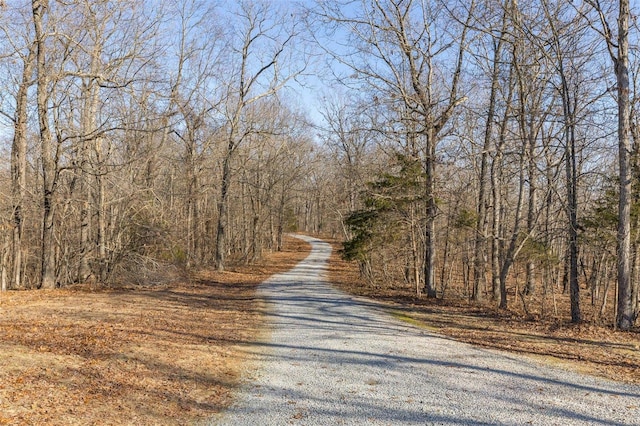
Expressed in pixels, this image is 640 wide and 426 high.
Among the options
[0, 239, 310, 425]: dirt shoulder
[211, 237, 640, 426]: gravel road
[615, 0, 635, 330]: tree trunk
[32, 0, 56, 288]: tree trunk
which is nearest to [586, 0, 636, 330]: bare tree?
[615, 0, 635, 330]: tree trunk

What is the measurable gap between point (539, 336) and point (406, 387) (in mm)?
4279

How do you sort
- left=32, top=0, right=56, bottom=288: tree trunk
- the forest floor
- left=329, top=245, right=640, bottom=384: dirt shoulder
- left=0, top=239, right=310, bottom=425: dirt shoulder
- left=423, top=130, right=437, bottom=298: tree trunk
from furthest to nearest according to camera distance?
1. left=423, top=130, right=437, bottom=298: tree trunk
2. left=32, top=0, right=56, bottom=288: tree trunk
3. left=329, top=245, right=640, bottom=384: dirt shoulder
4. the forest floor
5. left=0, top=239, right=310, bottom=425: dirt shoulder

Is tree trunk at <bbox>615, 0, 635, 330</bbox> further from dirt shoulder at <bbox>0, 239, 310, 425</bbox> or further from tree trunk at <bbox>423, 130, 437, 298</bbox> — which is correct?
dirt shoulder at <bbox>0, 239, 310, 425</bbox>

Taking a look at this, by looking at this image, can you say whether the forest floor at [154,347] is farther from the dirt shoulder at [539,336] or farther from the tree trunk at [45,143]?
the tree trunk at [45,143]

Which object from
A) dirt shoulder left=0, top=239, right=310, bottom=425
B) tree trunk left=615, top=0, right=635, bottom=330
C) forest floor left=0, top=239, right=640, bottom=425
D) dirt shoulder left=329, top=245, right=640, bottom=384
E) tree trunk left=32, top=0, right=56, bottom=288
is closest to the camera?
dirt shoulder left=0, top=239, right=310, bottom=425

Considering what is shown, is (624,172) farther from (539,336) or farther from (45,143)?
(45,143)

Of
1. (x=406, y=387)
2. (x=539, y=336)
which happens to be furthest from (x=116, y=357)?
(x=539, y=336)

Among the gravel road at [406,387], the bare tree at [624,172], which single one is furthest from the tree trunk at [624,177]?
the gravel road at [406,387]

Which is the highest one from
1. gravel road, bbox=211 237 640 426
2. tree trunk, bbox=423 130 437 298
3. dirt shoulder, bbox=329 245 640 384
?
tree trunk, bbox=423 130 437 298

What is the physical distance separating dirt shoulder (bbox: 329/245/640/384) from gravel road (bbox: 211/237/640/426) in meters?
0.57

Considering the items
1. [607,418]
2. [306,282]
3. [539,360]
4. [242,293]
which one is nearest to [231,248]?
[306,282]

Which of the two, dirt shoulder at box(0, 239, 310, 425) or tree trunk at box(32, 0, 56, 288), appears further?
tree trunk at box(32, 0, 56, 288)

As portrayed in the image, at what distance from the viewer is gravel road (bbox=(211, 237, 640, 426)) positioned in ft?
17.7

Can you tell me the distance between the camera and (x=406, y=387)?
6.41 m
